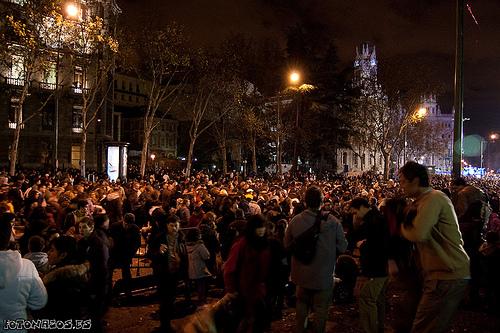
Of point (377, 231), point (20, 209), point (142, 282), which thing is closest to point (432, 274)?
point (377, 231)

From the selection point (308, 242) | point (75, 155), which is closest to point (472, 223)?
point (308, 242)

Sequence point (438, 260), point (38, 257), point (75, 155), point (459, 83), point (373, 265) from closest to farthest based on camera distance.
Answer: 1. point (438, 260)
2. point (373, 265)
3. point (38, 257)
4. point (459, 83)
5. point (75, 155)

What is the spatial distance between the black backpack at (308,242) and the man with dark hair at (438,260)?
0.99m

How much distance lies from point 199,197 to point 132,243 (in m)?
6.05

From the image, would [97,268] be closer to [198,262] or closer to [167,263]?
[167,263]

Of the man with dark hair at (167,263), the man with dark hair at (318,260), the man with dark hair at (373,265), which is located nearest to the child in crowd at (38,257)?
the man with dark hair at (167,263)

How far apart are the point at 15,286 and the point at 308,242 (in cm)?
283

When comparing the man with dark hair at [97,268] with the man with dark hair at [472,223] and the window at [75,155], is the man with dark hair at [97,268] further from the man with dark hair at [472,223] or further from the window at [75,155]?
the window at [75,155]

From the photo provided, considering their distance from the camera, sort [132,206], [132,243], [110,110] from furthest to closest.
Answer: [110,110] → [132,206] → [132,243]

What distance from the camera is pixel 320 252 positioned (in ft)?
16.4

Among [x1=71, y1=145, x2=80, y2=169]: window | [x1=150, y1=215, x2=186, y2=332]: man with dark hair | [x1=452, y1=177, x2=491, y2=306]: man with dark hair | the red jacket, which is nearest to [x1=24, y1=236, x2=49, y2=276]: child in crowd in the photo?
[x1=150, y1=215, x2=186, y2=332]: man with dark hair

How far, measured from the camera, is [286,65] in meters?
40.8

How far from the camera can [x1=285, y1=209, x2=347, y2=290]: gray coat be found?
4.98 meters

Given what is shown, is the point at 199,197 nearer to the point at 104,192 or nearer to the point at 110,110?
the point at 104,192
